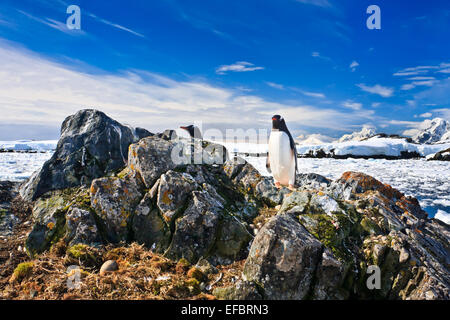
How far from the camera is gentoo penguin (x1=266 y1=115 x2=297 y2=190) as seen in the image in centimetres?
739

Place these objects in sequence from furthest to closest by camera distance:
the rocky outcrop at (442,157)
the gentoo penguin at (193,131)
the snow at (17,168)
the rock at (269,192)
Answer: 1. the rocky outcrop at (442,157)
2. the gentoo penguin at (193,131)
3. the snow at (17,168)
4. the rock at (269,192)

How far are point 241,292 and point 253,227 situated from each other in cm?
223

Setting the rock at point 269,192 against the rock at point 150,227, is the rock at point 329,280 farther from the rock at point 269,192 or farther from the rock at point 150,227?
the rock at point 150,227

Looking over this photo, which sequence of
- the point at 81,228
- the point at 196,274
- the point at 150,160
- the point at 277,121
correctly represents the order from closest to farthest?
1. the point at 196,274
2. the point at 81,228
3. the point at 150,160
4. the point at 277,121

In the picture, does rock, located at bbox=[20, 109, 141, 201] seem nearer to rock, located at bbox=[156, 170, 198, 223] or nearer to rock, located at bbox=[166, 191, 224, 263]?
rock, located at bbox=[156, 170, 198, 223]

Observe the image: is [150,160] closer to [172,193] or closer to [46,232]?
[172,193]

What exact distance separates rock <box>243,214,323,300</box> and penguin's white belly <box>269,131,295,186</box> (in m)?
3.67

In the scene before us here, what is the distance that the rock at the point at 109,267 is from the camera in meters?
4.25

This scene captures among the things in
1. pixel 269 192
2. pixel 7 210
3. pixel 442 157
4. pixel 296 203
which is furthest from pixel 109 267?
pixel 442 157

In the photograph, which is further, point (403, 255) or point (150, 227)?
point (150, 227)

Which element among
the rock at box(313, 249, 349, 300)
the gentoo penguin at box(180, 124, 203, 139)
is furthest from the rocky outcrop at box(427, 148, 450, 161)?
the rock at box(313, 249, 349, 300)

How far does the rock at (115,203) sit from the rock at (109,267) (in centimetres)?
91

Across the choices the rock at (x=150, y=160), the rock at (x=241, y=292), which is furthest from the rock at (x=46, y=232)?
the rock at (x=241, y=292)

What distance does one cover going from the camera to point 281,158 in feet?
24.7
